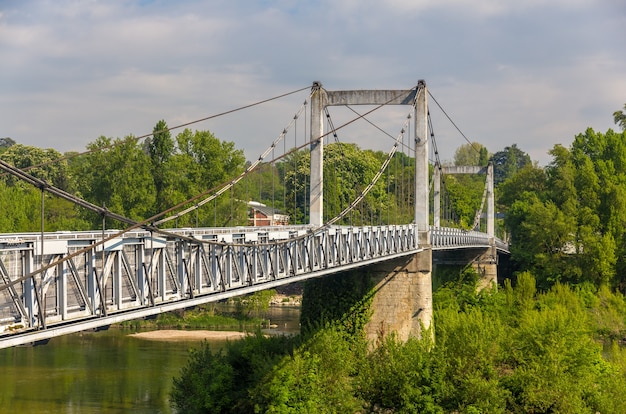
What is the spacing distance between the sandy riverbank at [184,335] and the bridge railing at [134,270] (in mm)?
31038

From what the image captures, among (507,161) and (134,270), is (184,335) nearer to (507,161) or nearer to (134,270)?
(134,270)

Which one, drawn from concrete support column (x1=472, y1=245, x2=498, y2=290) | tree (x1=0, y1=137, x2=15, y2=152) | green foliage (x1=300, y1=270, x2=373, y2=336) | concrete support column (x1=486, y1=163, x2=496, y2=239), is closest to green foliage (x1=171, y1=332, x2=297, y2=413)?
green foliage (x1=300, y1=270, x2=373, y2=336)

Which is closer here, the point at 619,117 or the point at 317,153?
the point at 317,153

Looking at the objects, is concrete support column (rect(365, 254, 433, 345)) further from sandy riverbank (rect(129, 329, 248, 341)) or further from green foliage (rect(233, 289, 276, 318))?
green foliage (rect(233, 289, 276, 318))

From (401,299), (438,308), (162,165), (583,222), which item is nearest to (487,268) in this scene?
(583,222)

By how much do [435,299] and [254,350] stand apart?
20.9 m

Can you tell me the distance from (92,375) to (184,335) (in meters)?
16.6

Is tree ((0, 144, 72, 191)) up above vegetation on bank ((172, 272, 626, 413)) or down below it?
above

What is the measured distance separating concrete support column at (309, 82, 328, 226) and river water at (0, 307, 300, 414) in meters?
9.71

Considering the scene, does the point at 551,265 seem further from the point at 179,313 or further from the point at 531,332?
the point at 531,332

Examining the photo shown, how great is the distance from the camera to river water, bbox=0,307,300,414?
119ft

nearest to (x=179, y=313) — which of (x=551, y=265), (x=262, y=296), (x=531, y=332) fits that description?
(x=262, y=296)

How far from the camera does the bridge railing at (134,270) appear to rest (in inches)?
612

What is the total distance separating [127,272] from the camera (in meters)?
18.0
